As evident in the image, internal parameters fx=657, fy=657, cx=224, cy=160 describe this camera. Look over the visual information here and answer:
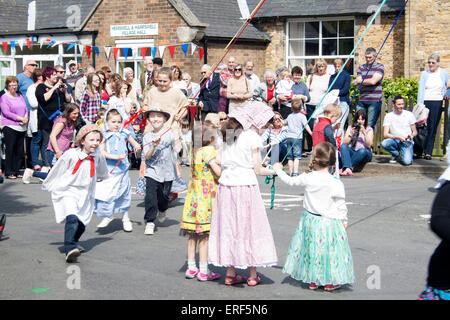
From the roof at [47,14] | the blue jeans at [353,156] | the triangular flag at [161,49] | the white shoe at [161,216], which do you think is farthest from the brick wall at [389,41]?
the white shoe at [161,216]

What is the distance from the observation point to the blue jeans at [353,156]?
513 inches

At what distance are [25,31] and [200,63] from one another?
8.92 m

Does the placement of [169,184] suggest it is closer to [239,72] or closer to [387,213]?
[387,213]

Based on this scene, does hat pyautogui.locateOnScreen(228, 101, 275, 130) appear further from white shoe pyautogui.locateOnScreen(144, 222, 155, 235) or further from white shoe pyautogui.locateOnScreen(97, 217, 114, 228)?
white shoe pyautogui.locateOnScreen(97, 217, 114, 228)

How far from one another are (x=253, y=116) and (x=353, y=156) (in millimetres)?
7441

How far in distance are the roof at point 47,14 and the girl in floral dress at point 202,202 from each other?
18.1 metres

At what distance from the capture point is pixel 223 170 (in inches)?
243

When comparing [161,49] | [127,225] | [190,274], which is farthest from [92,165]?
[161,49]

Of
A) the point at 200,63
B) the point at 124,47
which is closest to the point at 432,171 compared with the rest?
the point at 200,63

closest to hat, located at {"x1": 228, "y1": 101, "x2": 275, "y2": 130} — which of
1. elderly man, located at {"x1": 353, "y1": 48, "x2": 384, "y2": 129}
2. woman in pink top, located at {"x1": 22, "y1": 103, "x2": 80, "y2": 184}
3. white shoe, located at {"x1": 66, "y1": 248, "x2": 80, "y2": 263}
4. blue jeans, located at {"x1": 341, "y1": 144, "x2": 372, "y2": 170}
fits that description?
white shoe, located at {"x1": 66, "y1": 248, "x2": 80, "y2": 263}

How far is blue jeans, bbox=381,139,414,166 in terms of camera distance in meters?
13.0

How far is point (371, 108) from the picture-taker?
1389 centimetres

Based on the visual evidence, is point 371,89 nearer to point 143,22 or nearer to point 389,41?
point 389,41

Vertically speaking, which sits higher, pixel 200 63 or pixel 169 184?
pixel 200 63
